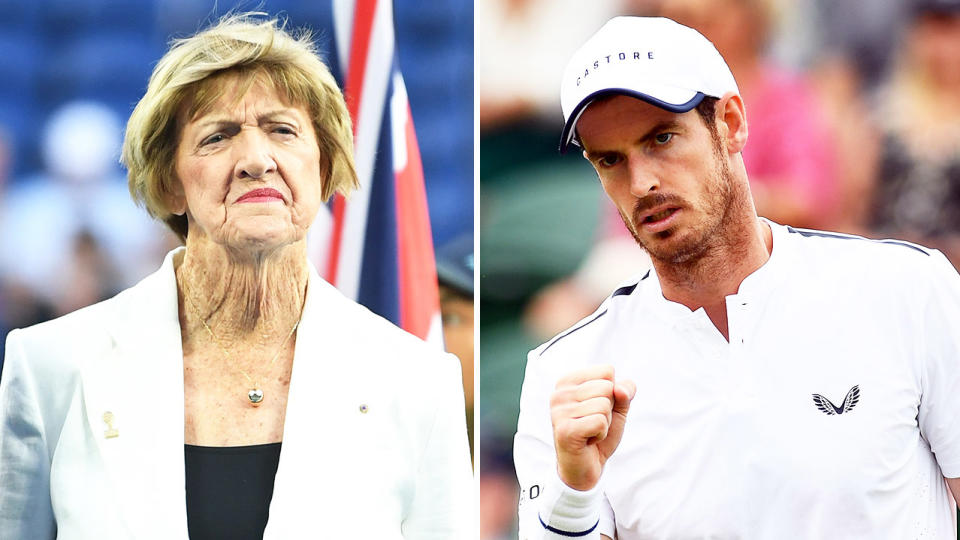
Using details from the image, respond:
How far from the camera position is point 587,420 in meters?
1.88

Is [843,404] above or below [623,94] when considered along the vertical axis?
below

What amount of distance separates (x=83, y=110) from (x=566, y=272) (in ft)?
4.03

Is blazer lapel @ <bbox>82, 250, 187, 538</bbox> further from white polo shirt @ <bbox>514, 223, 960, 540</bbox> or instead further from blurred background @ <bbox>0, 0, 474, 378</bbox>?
white polo shirt @ <bbox>514, 223, 960, 540</bbox>

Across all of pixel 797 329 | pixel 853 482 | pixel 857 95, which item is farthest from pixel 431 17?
pixel 853 482

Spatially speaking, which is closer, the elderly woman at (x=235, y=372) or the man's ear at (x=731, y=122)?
the man's ear at (x=731, y=122)

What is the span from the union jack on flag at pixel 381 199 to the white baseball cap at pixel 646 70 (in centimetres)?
67

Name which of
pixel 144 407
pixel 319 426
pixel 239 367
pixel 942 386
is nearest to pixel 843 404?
pixel 942 386

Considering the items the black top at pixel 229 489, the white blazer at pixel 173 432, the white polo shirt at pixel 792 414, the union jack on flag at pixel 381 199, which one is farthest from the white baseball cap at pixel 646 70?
the black top at pixel 229 489

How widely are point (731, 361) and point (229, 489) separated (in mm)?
1147

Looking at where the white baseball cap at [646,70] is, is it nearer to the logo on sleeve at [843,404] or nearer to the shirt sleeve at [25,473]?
the logo on sleeve at [843,404]

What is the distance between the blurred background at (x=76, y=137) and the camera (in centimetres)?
266

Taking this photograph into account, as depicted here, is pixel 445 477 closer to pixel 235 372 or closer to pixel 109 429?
pixel 235 372

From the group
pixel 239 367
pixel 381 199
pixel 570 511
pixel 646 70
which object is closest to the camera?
pixel 570 511

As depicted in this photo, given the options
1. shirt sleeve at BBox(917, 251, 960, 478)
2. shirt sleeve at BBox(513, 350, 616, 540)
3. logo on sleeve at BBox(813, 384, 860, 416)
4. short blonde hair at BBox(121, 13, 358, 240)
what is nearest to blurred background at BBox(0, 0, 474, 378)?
short blonde hair at BBox(121, 13, 358, 240)
